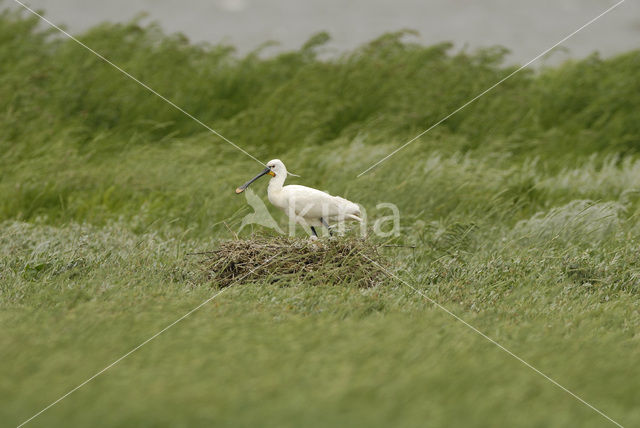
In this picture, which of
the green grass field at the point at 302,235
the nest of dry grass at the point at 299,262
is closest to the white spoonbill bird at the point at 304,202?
the nest of dry grass at the point at 299,262

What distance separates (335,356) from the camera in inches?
203

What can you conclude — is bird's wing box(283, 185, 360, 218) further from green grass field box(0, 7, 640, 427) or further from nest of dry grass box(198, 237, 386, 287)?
green grass field box(0, 7, 640, 427)

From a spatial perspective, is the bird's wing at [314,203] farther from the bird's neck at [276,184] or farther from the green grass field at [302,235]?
the green grass field at [302,235]

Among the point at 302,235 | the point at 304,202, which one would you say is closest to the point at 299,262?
the point at 304,202

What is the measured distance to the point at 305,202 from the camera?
7.64 m

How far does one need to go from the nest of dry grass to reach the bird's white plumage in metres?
0.28

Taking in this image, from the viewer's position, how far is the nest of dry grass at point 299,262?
24.0ft

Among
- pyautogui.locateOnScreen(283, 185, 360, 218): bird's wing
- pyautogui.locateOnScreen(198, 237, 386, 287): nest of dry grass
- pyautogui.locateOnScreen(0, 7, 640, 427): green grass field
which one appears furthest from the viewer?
pyautogui.locateOnScreen(283, 185, 360, 218): bird's wing

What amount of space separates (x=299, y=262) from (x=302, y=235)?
193cm

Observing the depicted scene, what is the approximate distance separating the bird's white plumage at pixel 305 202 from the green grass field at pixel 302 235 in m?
0.82

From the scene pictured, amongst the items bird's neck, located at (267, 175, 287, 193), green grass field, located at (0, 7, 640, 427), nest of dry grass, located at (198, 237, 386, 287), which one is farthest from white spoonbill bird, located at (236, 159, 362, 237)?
green grass field, located at (0, 7, 640, 427)

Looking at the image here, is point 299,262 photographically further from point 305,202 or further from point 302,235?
point 302,235

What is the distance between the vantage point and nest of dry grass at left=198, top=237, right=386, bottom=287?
730 centimetres

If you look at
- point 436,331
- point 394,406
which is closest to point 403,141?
point 436,331
